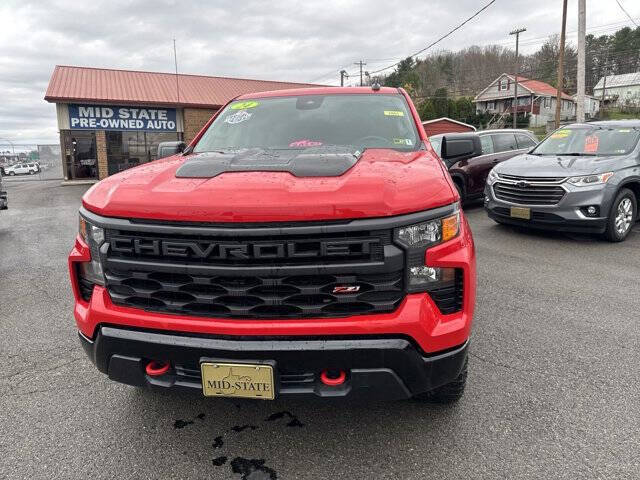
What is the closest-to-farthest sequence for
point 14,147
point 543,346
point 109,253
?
point 109,253, point 543,346, point 14,147

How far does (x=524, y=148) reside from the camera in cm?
1042

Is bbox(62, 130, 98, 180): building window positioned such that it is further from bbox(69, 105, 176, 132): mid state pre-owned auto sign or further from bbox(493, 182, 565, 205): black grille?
bbox(493, 182, 565, 205): black grille

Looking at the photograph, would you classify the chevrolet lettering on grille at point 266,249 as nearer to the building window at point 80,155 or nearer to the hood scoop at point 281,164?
the hood scoop at point 281,164

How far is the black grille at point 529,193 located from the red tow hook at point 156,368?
19.7 feet

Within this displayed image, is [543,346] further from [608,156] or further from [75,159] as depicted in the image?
[75,159]

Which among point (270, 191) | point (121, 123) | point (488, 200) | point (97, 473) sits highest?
point (121, 123)

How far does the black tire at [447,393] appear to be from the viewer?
2375 millimetres

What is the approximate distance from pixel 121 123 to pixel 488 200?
770 inches

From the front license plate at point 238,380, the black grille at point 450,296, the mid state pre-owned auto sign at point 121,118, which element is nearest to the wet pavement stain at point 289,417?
the front license plate at point 238,380

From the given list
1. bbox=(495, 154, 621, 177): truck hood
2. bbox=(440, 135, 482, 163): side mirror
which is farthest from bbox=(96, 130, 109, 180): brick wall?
bbox=(440, 135, 482, 163): side mirror

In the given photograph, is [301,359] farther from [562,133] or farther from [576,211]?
[562,133]

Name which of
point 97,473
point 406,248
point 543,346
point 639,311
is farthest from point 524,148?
point 97,473

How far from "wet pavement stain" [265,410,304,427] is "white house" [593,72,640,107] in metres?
73.5

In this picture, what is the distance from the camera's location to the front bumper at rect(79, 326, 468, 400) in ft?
6.13
